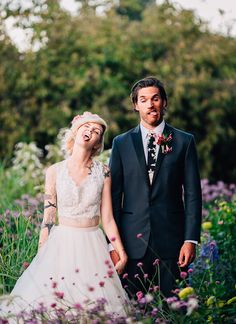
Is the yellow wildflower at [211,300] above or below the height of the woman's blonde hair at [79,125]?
below

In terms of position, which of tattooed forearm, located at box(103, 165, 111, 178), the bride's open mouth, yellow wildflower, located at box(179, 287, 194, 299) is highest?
the bride's open mouth

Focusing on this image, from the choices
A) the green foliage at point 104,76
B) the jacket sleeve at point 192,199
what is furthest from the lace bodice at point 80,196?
the green foliage at point 104,76

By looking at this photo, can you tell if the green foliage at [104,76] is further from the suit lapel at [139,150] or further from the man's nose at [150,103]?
the man's nose at [150,103]

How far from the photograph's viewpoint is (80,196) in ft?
14.0

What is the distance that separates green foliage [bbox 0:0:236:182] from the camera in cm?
1242

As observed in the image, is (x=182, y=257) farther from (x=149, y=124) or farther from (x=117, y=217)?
(x=149, y=124)

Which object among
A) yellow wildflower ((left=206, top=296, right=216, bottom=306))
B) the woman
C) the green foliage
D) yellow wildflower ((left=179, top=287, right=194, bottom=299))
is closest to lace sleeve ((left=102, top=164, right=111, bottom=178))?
the woman

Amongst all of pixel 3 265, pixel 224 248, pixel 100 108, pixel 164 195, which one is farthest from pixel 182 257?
pixel 100 108

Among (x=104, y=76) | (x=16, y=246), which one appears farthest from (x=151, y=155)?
(x=104, y=76)

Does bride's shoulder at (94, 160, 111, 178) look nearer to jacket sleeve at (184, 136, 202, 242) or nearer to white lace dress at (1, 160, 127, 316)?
white lace dress at (1, 160, 127, 316)

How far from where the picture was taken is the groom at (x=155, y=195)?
4.37m

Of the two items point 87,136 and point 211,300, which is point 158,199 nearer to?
point 87,136

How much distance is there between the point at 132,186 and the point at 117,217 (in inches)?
8.8

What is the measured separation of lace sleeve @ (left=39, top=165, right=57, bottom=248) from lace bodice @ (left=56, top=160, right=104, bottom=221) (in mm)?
47
